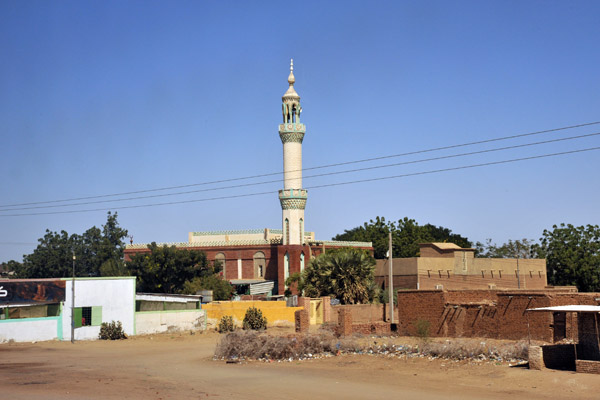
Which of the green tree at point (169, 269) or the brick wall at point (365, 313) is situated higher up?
the green tree at point (169, 269)

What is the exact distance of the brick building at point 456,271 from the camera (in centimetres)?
6150

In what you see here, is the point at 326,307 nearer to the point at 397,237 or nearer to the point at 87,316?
the point at 87,316

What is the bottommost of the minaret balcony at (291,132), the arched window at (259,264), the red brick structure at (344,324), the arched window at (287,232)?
the red brick structure at (344,324)

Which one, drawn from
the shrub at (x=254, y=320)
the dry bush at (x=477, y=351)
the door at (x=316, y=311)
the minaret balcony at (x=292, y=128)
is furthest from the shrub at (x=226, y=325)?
the minaret balcony at (x=292, y=128)

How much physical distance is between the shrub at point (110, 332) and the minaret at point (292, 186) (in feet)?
112

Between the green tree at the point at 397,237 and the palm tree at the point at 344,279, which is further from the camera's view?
the green tree at the point at 397,237

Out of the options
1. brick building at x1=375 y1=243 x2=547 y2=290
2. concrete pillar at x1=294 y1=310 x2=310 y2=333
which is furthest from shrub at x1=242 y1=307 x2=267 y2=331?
brick building at x1=375 y1=243 x2=547 y2=290

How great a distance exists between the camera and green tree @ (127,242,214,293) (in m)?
69.7

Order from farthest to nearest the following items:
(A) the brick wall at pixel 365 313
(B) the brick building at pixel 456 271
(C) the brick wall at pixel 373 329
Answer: (B) the brick building at pixel 456 271 → (A) the brick wall at pixel 365 313 → (C) the brick wall at pixel 373 329

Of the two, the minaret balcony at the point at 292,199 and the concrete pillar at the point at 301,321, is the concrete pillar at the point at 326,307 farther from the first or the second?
the minaret balcony at the point at 292,199

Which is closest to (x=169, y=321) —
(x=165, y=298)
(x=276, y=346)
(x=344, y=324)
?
(x=165, y=298)

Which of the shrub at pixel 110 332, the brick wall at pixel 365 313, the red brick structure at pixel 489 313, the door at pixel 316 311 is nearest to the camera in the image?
the red brick structure at pixel 489 313

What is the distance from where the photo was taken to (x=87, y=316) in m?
40.4

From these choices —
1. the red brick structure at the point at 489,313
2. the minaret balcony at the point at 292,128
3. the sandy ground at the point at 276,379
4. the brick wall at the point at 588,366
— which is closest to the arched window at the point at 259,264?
the minaret balcony at the point at 292,128
